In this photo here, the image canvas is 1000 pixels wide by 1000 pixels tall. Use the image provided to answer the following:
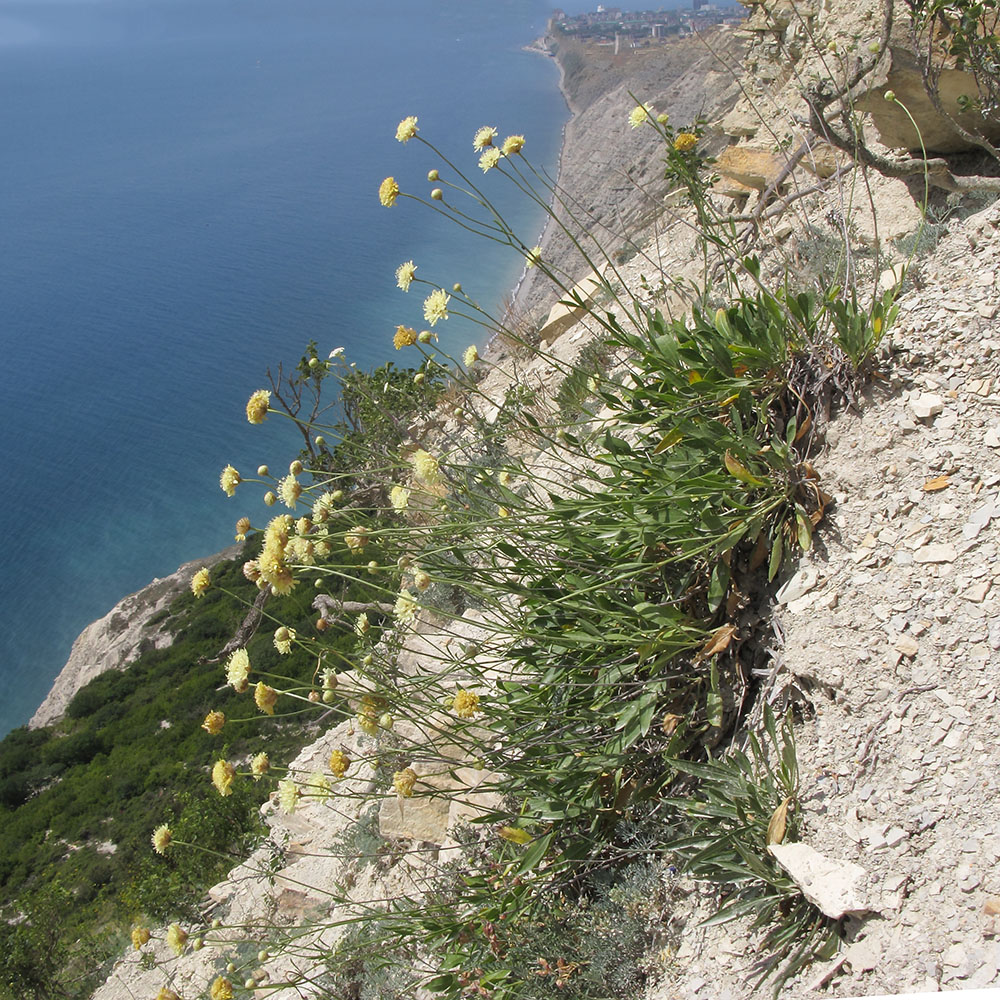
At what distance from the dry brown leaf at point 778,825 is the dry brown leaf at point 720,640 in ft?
1.94

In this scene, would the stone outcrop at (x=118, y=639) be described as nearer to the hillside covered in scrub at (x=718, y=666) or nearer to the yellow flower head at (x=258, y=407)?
the hillside covered in scrub at (x=718, y=666)

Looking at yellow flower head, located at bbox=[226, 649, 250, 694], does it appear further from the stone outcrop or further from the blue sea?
the stone outcrop

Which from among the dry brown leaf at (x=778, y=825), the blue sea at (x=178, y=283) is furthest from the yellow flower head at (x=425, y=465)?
the blue sea at (x=178, y=283)

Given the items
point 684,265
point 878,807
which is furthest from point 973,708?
point 684,265

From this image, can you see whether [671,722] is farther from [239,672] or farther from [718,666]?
[239,672]

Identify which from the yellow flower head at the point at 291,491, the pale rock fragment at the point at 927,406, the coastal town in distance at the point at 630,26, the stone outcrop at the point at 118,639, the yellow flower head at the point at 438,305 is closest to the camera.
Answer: the pale rock fragment at the point at 927,406

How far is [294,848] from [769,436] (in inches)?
160

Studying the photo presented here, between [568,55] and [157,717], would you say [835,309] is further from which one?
[568,55]

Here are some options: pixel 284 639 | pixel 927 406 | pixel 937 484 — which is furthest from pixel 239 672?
pixel 927 406

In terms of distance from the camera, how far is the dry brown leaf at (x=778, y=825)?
2125 millimetres

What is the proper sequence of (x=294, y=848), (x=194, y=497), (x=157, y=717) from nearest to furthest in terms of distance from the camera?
(x=294, y=848)
(x=157, y=717)
(x=194, y=497)

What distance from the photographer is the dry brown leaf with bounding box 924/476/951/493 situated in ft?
8.00

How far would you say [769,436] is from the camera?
9.70ft

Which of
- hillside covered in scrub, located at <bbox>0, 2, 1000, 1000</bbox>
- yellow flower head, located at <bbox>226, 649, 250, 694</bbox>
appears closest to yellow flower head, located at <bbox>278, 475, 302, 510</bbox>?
hillside covered in scrub, located at <bbox>0, 2, 1000, 1000</bbox>
